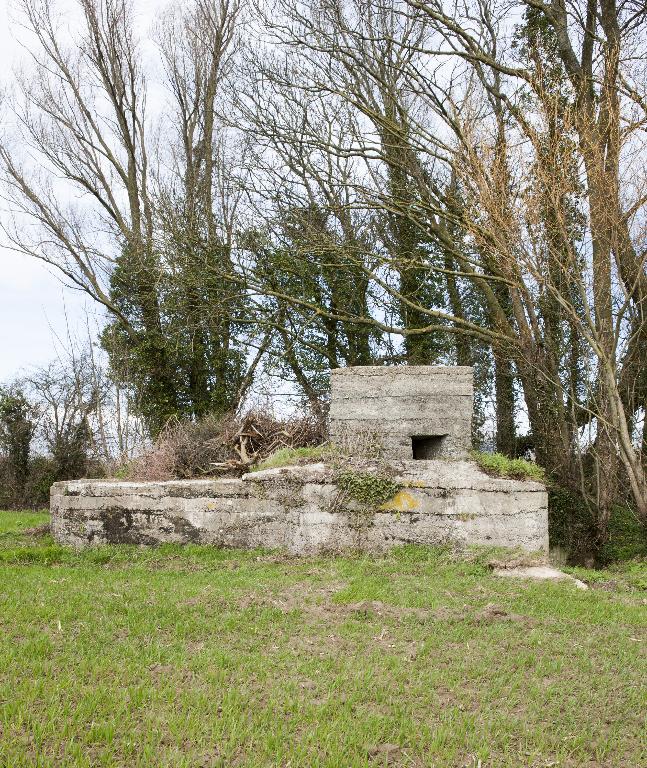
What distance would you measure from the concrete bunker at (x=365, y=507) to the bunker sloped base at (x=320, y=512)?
0.04 ft

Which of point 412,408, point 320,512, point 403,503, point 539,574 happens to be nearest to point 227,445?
point 320,512

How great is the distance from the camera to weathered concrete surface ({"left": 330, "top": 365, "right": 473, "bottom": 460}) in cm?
896

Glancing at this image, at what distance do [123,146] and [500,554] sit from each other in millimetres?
16273

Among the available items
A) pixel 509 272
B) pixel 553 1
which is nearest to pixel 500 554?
pixel 509 272

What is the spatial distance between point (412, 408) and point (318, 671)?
485 cm

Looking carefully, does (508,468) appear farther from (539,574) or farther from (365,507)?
(365,507)

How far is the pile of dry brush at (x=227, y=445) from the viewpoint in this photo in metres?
10.9

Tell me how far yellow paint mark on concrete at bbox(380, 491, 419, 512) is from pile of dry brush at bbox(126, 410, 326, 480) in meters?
2.61

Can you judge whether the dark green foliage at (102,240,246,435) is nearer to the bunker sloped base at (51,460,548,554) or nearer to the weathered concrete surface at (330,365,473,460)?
the bunker sloped base at (51,460,548,554)

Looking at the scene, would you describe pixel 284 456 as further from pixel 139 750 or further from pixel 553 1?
pixel 553 1

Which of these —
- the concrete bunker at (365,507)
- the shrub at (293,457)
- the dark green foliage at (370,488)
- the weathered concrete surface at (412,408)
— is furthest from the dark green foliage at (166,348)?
the dark green foliage at (370,488)

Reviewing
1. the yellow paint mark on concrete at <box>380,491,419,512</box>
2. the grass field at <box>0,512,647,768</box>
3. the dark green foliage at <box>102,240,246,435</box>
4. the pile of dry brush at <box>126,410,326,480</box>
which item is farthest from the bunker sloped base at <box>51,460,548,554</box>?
the dark green foliage at <box>102,240,246,435</box>

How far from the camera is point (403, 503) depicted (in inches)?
336

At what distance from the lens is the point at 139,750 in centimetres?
353
